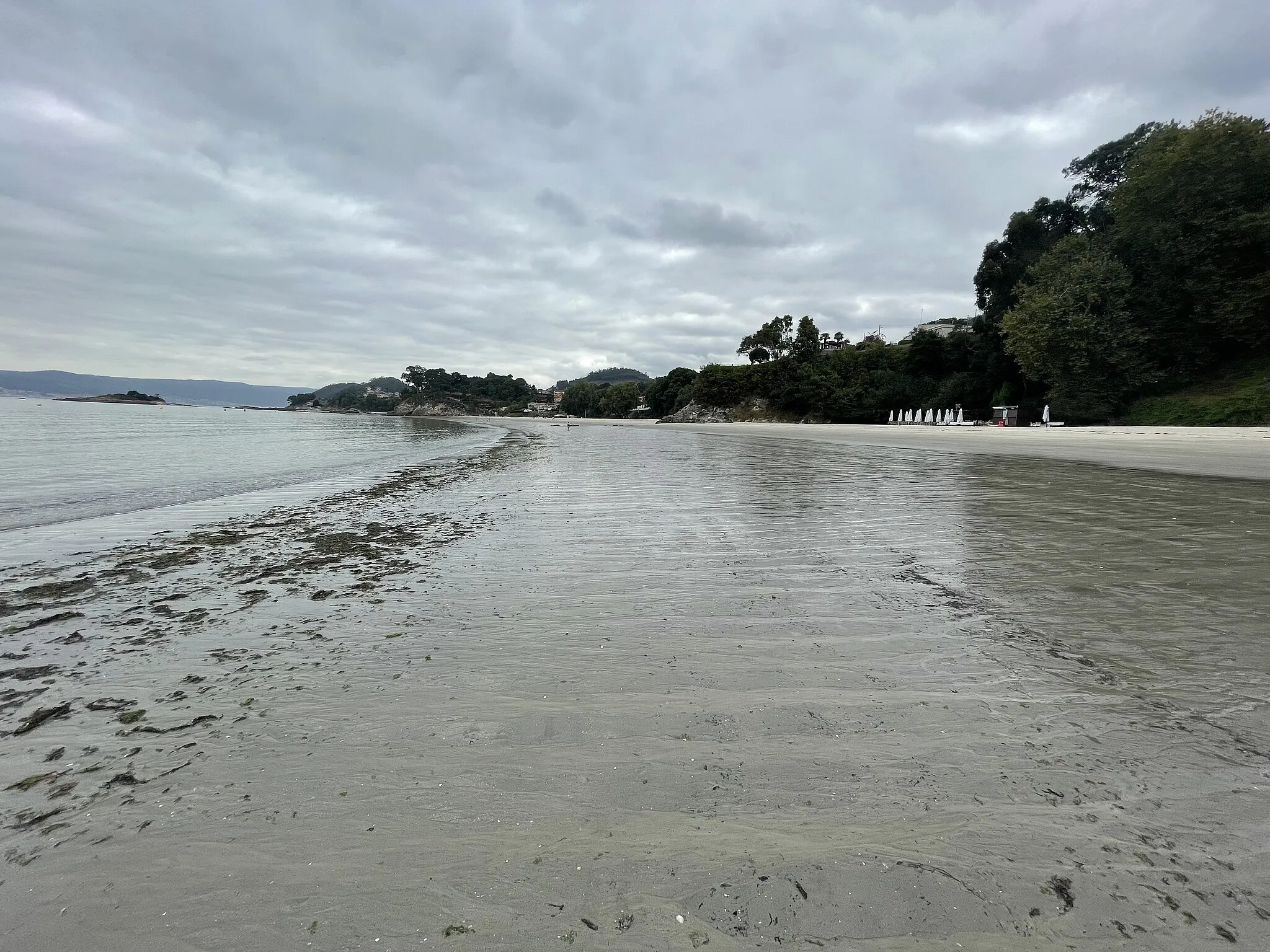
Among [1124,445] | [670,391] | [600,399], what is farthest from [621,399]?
[1124,445]

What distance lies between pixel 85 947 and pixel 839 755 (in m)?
2.73

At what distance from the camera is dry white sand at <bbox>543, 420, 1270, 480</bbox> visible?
15477mm

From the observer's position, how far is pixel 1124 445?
22.1 metres

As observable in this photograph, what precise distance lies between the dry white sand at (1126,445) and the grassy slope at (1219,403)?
2.77 metres

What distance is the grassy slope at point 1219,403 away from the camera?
30.3m

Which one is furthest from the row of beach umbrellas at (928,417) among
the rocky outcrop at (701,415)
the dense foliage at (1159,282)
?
the rocky outcrop at (701,415)

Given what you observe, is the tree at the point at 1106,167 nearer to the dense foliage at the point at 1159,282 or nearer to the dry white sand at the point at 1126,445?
the dense foliage at the point at 1159,282

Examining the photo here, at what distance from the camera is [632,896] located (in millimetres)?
1896

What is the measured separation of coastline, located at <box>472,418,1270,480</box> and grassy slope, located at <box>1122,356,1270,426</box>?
9.13 feet

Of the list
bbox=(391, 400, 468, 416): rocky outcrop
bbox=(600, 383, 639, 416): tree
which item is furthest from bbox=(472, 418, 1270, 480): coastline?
bbox=(391, 400, 468, 416): rocky outcrop

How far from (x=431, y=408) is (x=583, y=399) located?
56607 millimetres

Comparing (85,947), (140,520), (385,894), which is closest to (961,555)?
(385,894)

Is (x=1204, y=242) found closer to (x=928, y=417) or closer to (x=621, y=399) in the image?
(x=928, y=417)

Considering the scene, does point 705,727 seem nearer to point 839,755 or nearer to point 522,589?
point 839,755
